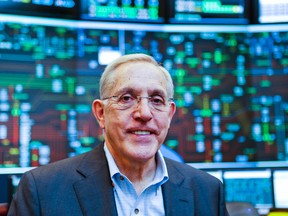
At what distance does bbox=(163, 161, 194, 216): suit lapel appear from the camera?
5.25ft

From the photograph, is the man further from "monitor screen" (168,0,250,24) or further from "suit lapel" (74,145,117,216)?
"monitor screen" (168,0,250,24)

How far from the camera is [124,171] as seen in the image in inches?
63.4

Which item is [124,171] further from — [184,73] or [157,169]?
[184,73]

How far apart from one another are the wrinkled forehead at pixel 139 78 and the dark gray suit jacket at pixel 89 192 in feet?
0.94

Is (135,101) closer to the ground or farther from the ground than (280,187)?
farther from the ground

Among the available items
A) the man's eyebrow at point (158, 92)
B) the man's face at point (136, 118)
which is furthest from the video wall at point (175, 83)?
the man's eyebrow at point (158, 92)

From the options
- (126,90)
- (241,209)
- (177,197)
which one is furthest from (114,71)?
(241,209)

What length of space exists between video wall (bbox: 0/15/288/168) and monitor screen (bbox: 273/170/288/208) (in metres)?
0.07

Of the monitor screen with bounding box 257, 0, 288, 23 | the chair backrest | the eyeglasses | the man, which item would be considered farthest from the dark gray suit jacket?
the monitor screen with bounding box 257, 0, 288, 23

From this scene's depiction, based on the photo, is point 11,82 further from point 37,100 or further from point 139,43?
point 139,43

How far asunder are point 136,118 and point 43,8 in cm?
156

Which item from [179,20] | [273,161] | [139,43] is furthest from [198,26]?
[273,161]

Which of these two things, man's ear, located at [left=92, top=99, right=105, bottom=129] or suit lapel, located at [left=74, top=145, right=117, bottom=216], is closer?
suit lapel, located at [left=74, top=145, right=117, bottom=216]

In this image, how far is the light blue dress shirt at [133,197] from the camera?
155 cm
